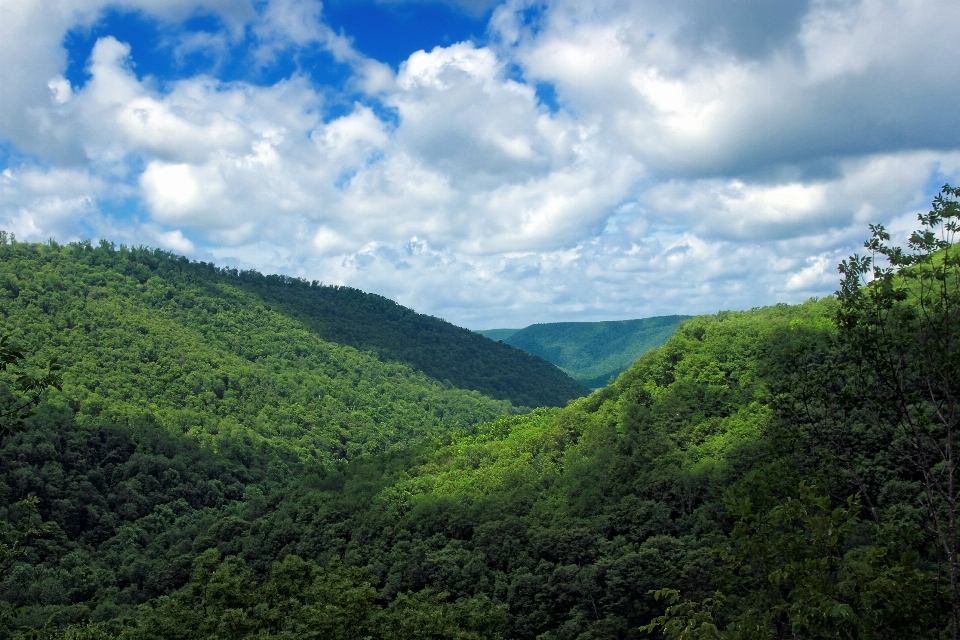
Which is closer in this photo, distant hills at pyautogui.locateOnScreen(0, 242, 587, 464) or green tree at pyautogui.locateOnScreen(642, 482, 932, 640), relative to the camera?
green tree at pyautogui.locateOnScreen(642, 482, 932, 640)

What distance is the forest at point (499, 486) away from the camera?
11.9 metres

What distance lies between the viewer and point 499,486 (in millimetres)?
69438

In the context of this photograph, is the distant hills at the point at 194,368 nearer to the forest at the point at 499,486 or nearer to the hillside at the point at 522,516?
the forest at the point at 499,486

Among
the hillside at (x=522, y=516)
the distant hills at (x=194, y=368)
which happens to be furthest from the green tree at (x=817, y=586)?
the distant hills at (x=194, y=368)

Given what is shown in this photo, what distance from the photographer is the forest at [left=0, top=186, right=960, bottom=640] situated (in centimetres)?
1186

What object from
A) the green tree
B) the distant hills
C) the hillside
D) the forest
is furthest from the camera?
the distant hills

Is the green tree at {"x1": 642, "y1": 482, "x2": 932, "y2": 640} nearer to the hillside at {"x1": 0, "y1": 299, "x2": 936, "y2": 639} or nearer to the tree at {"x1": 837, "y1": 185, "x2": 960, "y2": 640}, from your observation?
the tree at {"x1": 837, "y1": 185, "x2": 960, "y2": 640}

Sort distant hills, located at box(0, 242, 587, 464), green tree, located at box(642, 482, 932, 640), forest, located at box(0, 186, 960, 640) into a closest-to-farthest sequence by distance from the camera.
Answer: green tree, located at box(642, 482, 932, 640) < forest, located at box(0, 186, 960, 640) < distant hills, located at box(0, 242, 587, 464)

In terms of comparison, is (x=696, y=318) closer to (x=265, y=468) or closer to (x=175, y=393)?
(x=265, y=468)

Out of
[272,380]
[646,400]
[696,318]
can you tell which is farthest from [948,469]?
[272,380]

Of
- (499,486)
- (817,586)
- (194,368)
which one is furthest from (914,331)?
(194,368)

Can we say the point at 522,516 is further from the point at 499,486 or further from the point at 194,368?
the point at 194,368

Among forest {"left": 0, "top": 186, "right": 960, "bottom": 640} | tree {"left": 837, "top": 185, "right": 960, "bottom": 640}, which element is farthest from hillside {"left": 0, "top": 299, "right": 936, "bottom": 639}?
tree {"left": 837, "top": 185, "right": 960, "bottom": 640}

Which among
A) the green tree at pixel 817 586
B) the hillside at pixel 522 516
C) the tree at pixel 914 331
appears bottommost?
the hillside at pixel 522 516
